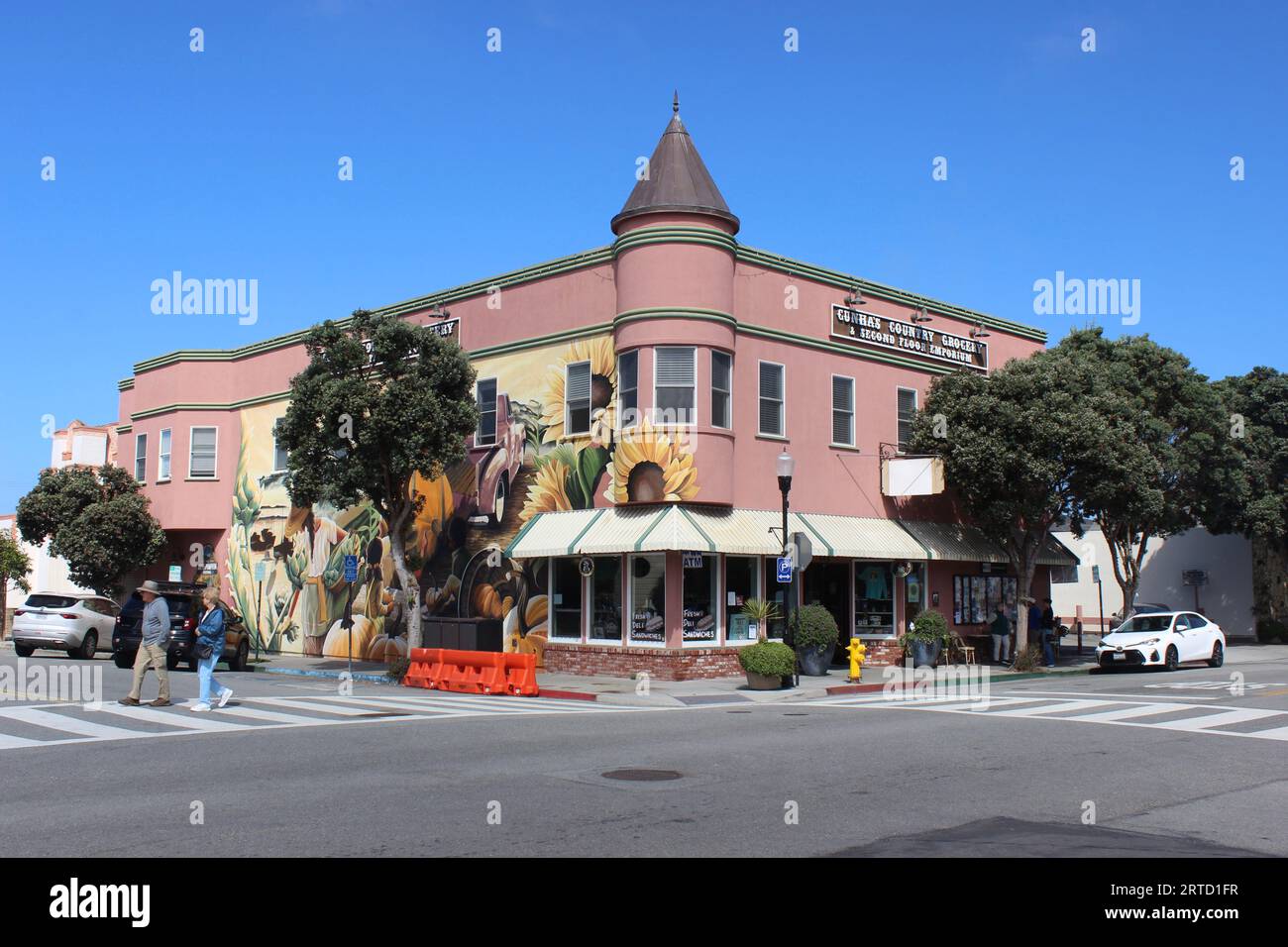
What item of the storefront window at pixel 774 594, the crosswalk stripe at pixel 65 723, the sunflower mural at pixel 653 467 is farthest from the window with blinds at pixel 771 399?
the crosswalk stripe at pixel 65 723

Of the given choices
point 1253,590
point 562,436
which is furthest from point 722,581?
point 1253,590

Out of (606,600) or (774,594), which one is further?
(774,594)

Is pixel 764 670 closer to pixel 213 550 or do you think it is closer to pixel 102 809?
pixel 102 809

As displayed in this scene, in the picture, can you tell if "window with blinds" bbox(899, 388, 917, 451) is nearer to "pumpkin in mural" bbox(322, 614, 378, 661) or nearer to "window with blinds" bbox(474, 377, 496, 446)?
"window with blinds" bbox(474, 377, 496, 446)

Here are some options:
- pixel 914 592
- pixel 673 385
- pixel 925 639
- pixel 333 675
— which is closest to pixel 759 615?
pixel 925 639

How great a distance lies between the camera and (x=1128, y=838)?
854 cm

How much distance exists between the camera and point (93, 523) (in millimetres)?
36500

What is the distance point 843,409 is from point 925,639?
221 inches

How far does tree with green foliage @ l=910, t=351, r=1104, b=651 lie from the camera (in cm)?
2712

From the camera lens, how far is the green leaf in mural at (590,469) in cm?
2608

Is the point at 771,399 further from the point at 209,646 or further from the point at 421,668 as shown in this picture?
the point at 209,646

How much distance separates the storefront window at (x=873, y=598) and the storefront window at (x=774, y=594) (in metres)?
2.38

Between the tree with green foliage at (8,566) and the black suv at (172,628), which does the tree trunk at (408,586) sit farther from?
the tree with green foliage at (8,566)
